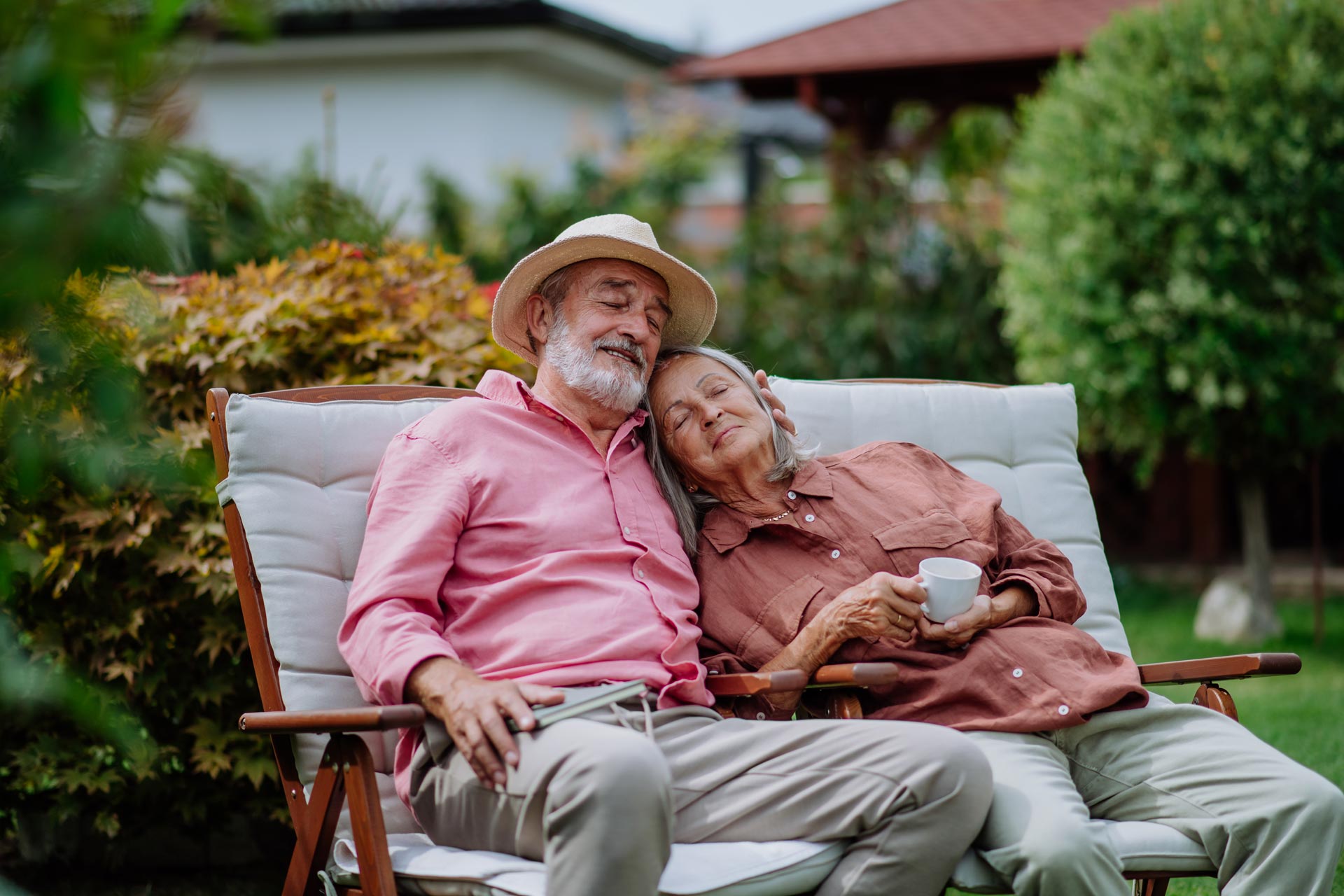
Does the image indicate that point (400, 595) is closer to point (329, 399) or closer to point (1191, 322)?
point (329, 399)

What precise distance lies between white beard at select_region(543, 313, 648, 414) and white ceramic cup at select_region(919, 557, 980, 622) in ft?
2.60

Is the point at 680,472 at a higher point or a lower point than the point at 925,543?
higher

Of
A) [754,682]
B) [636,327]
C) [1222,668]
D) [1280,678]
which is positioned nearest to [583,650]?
[754,682]

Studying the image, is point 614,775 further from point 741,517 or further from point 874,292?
point 874,292

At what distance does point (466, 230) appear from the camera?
39.6 ft

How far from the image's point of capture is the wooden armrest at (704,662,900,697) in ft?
8.16

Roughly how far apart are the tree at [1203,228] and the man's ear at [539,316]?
417 cm

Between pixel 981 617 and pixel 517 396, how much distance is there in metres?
1.16

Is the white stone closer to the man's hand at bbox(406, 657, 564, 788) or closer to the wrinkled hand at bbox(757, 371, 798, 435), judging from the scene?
the wrinkled hand at bbox(757, 371, 798, 435)

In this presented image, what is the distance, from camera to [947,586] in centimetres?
255

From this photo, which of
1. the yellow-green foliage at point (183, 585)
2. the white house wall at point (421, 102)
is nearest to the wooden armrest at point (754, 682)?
the yellow-green foliage at point (183, 585)

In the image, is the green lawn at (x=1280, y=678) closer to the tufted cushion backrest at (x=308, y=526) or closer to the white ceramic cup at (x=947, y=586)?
the white ceramic cup at (x=947, y=586)

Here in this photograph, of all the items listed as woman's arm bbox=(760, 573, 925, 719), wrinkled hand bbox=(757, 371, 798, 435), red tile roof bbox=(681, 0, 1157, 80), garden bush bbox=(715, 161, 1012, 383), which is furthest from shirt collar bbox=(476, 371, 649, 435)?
red tile roof bbox=(681, 0, 1157, 80)

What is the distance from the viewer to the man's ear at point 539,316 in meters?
3.12
